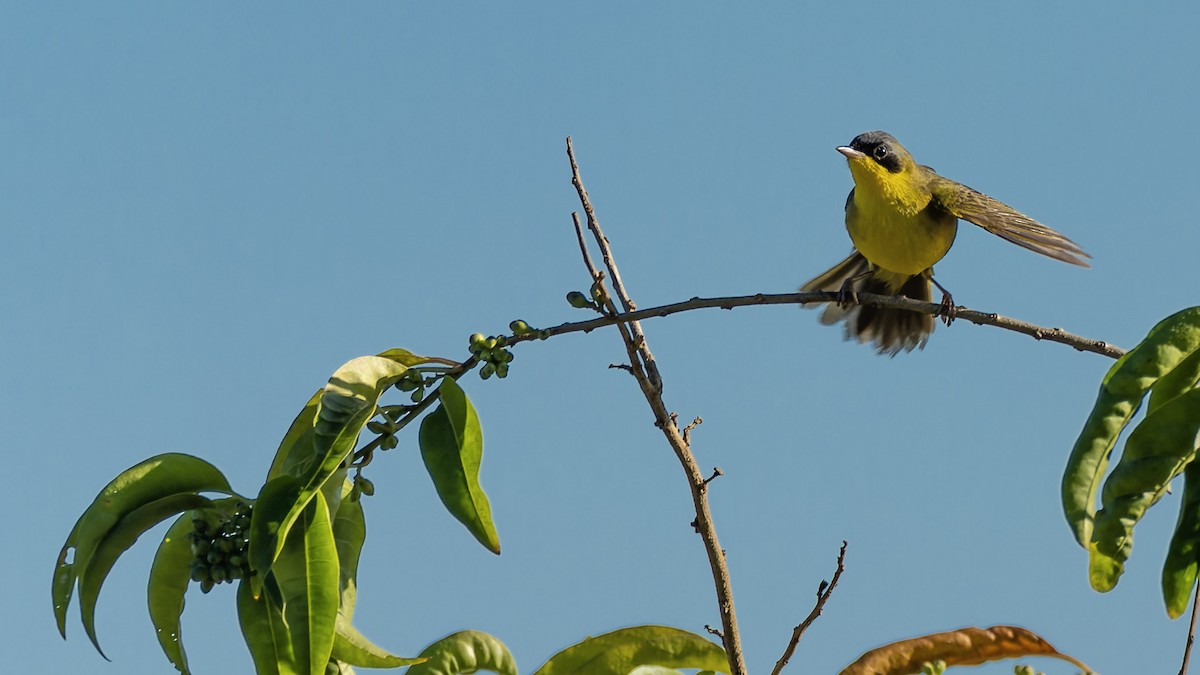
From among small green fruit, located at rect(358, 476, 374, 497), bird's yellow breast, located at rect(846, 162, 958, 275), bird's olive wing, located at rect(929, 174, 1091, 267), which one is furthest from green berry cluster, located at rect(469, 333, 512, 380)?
bird's yellow breast, located at rect(846, 162, 958, 275)

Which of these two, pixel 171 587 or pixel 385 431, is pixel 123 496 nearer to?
pixel 171 587

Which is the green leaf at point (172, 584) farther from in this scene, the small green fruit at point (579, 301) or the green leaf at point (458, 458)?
the small green fruit at point (579, 301)

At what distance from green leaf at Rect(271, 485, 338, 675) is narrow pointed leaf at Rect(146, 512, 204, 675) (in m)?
0.54

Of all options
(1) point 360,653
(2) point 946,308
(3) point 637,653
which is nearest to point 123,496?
(1) point 360,653

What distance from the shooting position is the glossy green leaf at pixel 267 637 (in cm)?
294

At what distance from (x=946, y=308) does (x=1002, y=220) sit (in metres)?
2.31

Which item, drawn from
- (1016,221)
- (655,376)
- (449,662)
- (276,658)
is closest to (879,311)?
(1016,221)

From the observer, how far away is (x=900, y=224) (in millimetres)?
7383

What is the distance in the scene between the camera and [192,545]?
10.7 ft

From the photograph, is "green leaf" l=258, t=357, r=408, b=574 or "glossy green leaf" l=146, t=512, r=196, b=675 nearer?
"green leaf" l=258, t=357, r=408, b=574

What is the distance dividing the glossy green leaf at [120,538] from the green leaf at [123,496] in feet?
0.06

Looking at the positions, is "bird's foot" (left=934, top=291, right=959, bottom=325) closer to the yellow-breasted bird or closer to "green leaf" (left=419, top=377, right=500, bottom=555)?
the yellow-breasted bird

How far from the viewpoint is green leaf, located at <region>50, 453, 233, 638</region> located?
3.22 metres

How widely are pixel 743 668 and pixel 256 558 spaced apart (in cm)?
140
